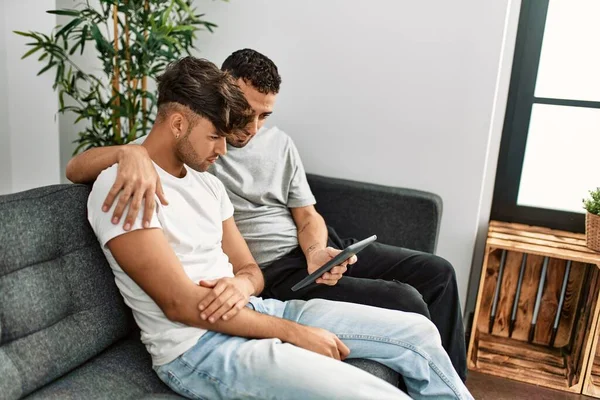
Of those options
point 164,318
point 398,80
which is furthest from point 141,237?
point 398,80

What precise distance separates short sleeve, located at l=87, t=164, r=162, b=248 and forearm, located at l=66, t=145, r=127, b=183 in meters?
0.07

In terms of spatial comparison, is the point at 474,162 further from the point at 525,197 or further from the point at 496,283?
the point at 496,283

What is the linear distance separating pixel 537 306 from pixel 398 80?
122cm

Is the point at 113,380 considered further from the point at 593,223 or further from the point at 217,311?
the point at 593,223

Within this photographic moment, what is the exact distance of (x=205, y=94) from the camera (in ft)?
4.38

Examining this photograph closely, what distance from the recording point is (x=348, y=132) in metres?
2.42

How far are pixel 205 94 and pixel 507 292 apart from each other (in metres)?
1.77

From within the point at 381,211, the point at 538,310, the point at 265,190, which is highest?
the point at 265,190

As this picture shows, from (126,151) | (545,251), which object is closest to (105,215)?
(126,151)

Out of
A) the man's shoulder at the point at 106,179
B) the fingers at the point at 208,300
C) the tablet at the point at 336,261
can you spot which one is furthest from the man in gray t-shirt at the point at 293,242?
the man's shoulder at the point at 106,179

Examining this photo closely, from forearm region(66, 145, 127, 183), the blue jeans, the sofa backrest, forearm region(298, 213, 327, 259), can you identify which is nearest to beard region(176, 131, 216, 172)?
forearm region(66, 145, 127, 183)

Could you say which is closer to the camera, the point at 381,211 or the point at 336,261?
the point at 336,261

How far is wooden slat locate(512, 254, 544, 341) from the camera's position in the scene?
240 cm

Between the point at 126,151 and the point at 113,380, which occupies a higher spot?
the point at 126,151
